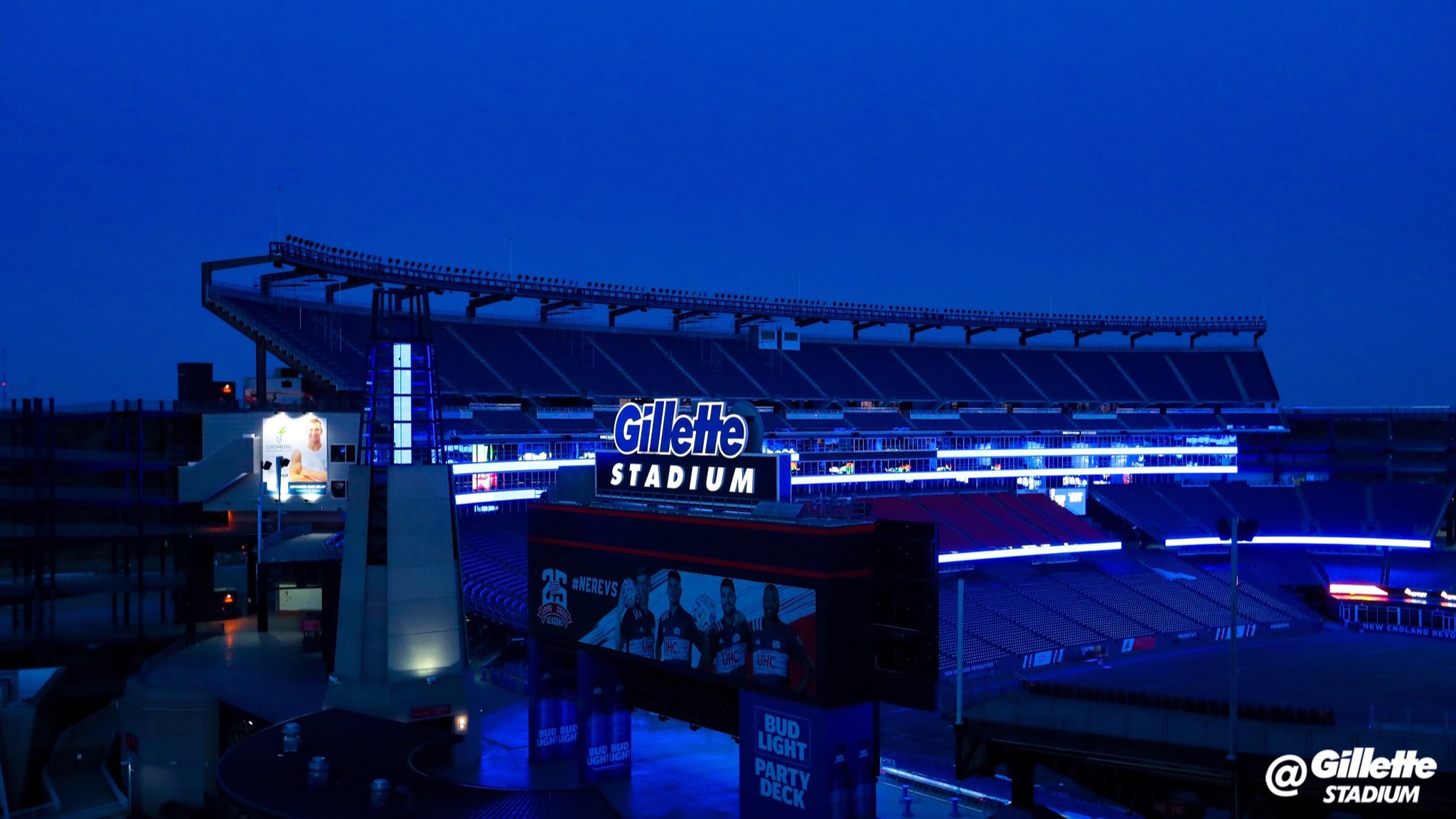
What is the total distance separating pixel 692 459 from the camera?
30125 millimetres

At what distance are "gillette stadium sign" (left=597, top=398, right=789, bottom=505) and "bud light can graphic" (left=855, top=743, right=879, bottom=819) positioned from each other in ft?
20.6

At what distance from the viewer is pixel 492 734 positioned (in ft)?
126

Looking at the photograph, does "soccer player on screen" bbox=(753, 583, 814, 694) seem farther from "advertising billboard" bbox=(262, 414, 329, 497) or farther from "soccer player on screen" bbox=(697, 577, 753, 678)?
"advertising billboard" bbox=(262, 414, 329, 497)

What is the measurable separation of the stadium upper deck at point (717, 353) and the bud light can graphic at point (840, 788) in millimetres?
41872

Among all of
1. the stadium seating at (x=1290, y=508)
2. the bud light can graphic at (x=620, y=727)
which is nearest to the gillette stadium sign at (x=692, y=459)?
the bud light can graphic at (x=620, y=727)

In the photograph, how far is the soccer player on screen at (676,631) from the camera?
28547 millimetres

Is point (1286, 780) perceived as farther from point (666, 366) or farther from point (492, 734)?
point (666, 366)

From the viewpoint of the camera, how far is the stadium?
25688mm

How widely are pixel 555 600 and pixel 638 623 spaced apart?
3829 millimetres

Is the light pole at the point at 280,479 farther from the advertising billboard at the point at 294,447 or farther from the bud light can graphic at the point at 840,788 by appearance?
the bud light can graphic at the point at 840,788

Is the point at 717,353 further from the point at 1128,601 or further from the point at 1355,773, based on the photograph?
the point at 1355,773

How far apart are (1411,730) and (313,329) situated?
5875 centimetres

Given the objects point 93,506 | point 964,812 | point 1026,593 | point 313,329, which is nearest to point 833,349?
point 1026,593

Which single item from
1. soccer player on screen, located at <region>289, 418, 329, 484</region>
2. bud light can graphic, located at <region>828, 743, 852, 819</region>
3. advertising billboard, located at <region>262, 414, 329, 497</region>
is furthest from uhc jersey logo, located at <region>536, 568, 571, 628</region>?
advertising billboard, located at <region>262, 414, 329, 497</region>
